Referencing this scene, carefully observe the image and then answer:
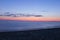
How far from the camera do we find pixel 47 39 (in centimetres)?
954

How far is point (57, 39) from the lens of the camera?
375 inches

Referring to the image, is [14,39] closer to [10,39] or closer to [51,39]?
[10,39]

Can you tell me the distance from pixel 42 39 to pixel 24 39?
55.4 inches

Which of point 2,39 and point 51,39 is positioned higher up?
point 2,39

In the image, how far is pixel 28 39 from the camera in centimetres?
941

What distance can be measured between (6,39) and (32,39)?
203cm

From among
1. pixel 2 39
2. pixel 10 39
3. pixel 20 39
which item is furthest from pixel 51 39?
pixel 2 39

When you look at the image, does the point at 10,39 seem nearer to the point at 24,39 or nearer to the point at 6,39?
the point at 6,39

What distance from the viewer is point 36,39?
9.43 metres

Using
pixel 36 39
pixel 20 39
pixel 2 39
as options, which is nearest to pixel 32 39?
pixel 36 39

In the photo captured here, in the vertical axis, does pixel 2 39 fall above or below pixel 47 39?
above

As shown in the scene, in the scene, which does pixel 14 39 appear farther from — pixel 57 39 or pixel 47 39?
pixel 57 39

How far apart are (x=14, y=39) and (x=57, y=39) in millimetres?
3375

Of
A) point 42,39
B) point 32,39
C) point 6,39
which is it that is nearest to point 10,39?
point 6,39
